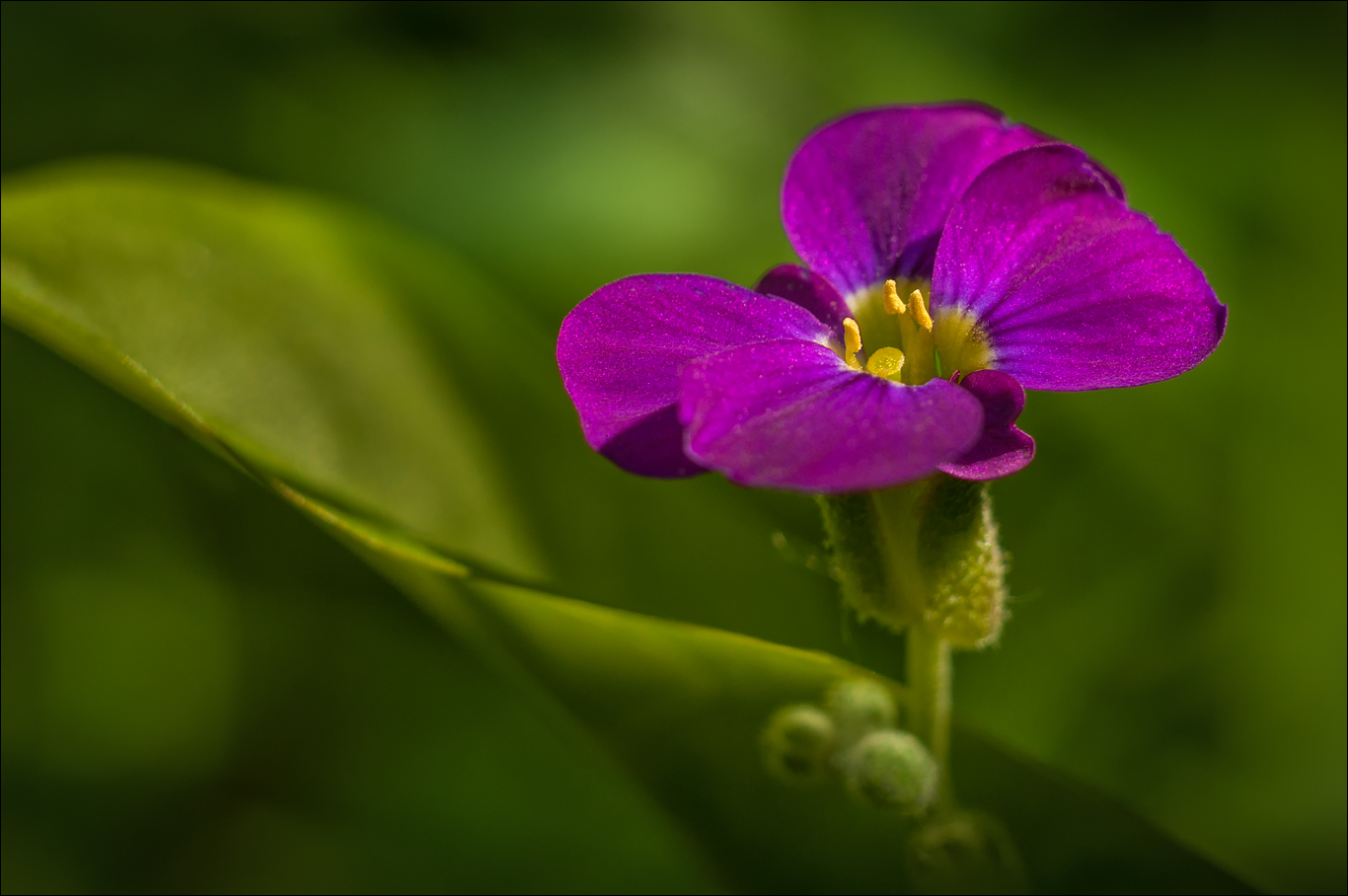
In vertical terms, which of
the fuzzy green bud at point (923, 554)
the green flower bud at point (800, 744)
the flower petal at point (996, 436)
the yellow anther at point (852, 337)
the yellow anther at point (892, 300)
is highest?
the yellow anther at point (892, 300)

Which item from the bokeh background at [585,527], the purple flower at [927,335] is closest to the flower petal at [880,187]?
the purple flower at [927,335]

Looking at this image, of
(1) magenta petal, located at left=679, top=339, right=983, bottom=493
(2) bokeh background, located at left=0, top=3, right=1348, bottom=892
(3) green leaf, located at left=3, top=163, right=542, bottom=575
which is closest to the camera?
(1) magenta petal, located at left=679, top=339, right=983, bottom=493

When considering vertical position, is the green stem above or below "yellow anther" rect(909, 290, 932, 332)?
below

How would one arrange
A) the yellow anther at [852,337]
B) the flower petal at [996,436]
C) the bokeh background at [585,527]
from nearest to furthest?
the flower petal at [996,436] → the yellow anther at [852,337] → the bokeh background at [585,527]

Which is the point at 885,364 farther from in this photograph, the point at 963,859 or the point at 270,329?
the point at 270,329

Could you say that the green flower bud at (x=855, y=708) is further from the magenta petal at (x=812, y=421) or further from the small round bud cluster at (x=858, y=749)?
the magenta petal at (x=812, y=421)

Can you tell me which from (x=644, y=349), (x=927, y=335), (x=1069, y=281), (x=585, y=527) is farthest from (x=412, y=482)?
(x=1069, y=281)

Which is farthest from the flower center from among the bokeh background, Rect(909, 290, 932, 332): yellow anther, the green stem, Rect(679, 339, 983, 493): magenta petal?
the bokeh background

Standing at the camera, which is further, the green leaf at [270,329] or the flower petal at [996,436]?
the green leaf at [270,329]

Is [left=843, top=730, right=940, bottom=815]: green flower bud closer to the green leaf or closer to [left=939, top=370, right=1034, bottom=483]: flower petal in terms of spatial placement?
[left=939, top=370, right=1034, bottom=483]: flower petal
